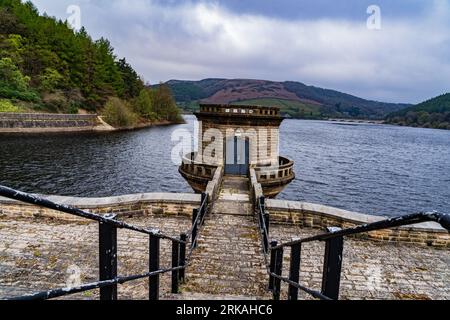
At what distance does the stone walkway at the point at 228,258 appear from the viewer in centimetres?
546


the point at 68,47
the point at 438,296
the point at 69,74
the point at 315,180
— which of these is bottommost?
the point at 315,180

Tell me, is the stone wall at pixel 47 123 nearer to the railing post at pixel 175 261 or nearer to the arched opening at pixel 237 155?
the arched opening at pixel 237 155

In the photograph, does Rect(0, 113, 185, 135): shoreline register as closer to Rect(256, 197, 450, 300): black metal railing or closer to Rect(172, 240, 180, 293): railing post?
Rect(172, 240, 180, 293): railing post

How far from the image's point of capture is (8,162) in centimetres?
2748

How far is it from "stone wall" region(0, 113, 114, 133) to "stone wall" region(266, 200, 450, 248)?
4434cm

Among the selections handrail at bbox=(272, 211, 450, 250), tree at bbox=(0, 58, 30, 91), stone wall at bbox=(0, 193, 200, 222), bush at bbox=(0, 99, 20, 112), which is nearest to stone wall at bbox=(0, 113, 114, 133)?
bush at bbox=(0, 99, 20, 112)

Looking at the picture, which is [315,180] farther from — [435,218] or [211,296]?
[435,218]

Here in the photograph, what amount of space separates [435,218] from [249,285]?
15.2 ft

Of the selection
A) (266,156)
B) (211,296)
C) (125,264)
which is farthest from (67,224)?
(266,156)

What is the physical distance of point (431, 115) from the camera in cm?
14312

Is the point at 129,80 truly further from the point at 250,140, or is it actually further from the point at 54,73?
the point at 250,140

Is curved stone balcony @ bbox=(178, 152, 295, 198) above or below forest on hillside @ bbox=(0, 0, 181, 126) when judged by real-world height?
below

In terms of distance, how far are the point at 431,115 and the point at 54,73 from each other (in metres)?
151

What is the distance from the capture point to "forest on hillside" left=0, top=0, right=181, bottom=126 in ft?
166
